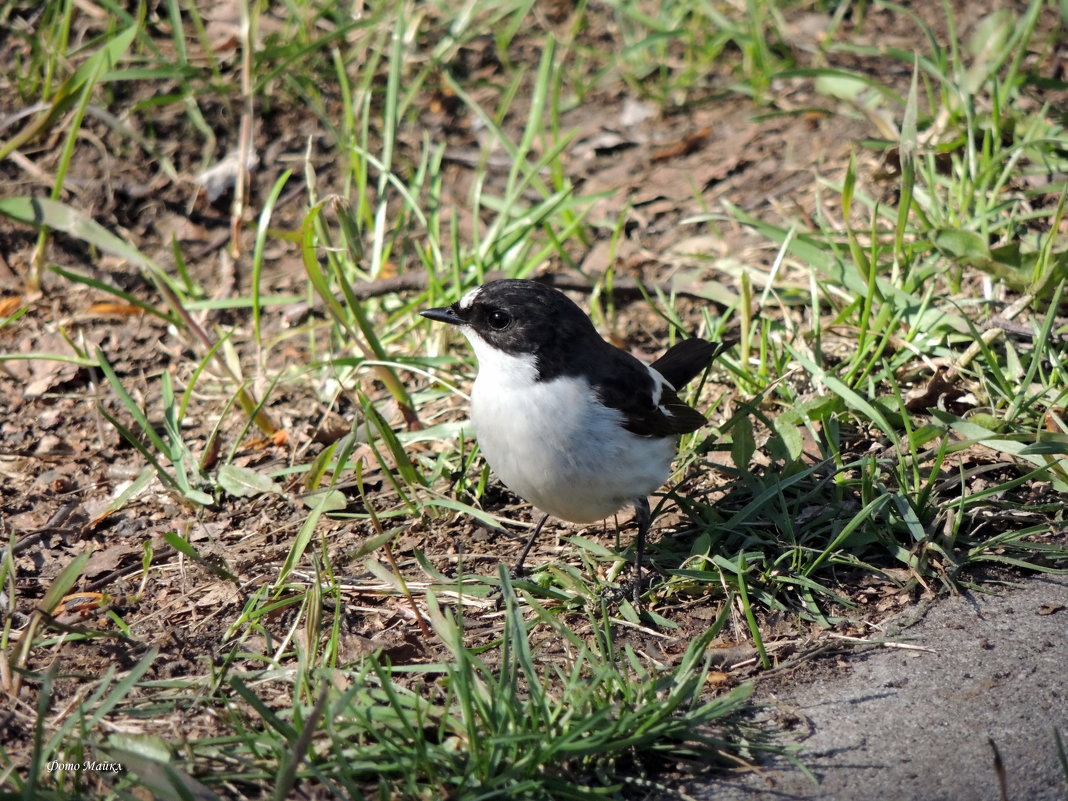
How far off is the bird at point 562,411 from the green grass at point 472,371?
0.91 feet

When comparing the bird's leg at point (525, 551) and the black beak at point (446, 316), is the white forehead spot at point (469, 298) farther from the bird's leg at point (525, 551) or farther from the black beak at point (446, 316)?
the bird's leg at point (525, 551)

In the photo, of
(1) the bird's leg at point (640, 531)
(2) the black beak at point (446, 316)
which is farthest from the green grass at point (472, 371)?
(2) the black beak at point (446, 316)

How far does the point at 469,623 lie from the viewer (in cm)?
404

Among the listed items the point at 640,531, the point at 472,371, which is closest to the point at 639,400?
the point at 640,531

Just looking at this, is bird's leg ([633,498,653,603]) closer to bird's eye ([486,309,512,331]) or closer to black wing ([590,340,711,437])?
black wing ([590,340,711,437])

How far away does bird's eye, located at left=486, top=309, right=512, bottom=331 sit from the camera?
4367mm

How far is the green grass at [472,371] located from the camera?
320 cm

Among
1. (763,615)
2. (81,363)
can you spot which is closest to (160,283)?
(81,363)

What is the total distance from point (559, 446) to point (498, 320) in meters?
0.60

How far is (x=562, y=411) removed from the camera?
4.18m

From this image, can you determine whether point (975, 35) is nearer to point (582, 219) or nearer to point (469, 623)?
point (582, 219)

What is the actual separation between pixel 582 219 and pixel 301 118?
211 cm

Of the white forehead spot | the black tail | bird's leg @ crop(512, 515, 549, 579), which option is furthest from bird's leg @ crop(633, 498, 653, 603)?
the white forehead spot

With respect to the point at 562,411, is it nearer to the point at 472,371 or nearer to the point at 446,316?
the point at 446,316
